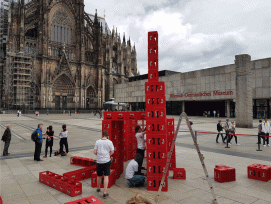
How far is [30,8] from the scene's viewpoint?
174 ft

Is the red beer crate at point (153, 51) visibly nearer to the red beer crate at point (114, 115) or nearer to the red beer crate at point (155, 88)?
the red beer crate at point (155, 88)

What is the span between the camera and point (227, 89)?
32.9 meters

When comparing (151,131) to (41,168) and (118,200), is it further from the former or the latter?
(41,168)

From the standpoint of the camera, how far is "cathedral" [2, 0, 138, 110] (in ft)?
155

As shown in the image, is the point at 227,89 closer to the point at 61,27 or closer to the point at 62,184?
the point at 62,184

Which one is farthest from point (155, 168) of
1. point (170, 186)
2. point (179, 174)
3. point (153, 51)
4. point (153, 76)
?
point (153, 51)

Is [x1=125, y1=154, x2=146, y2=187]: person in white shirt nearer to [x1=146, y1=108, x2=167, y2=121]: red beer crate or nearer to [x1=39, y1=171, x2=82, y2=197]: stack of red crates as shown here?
[x1=39, y1=171, x2=82, y2=197]: stack of red crates

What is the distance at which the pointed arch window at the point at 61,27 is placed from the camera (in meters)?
57.1

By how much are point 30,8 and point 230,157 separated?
61.7 metres

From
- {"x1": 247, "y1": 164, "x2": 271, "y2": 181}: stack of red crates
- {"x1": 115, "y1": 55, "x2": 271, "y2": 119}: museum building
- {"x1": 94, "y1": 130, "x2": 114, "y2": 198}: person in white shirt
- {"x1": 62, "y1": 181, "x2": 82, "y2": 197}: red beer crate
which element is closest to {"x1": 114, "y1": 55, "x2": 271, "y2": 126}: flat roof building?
Answer: {"x1": 115, "y1": 55, "x2": 271, "y2": 119}: museum building

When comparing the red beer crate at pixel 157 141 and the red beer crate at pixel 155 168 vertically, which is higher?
the red beer crate at pixel 157 141

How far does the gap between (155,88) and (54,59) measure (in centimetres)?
5587

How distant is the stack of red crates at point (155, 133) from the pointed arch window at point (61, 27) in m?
59.7

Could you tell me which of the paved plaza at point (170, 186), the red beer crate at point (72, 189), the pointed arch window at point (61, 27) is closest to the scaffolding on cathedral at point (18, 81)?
the pointed arch window at point (61, 27)
